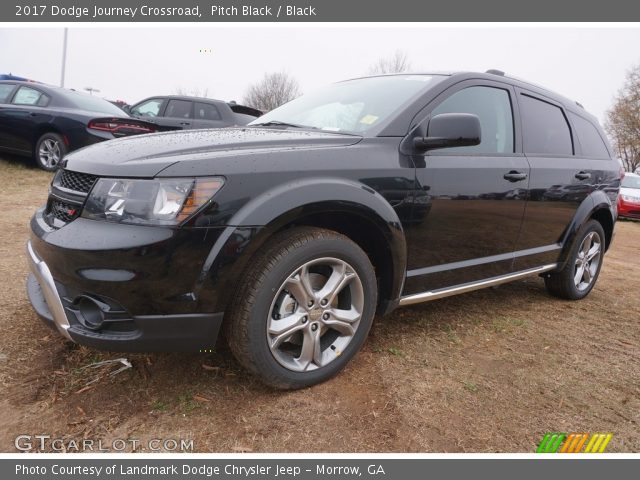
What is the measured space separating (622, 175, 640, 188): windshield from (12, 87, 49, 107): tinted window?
49.8 feet

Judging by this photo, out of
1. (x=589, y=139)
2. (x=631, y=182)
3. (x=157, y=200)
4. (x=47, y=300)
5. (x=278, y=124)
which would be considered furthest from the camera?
(x=631, y=182)

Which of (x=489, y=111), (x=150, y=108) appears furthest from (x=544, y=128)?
(x=150, y=108)

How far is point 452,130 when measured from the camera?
89.4 inches

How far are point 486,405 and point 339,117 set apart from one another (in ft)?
5.80

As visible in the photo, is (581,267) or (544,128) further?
(581,267)

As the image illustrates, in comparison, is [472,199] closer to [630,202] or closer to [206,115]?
[206,115]

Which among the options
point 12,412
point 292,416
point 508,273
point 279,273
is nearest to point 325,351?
point 292,416

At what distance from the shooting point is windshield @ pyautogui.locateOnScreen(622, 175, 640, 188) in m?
13.6

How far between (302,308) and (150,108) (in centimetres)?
861

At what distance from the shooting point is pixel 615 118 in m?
33.2

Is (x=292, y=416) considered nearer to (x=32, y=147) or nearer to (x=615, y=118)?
(x=32, y=147)

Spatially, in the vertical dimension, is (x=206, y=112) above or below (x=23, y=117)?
above

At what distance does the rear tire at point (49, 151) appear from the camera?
699cm

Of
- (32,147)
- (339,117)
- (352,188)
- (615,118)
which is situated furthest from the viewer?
(615,118)
